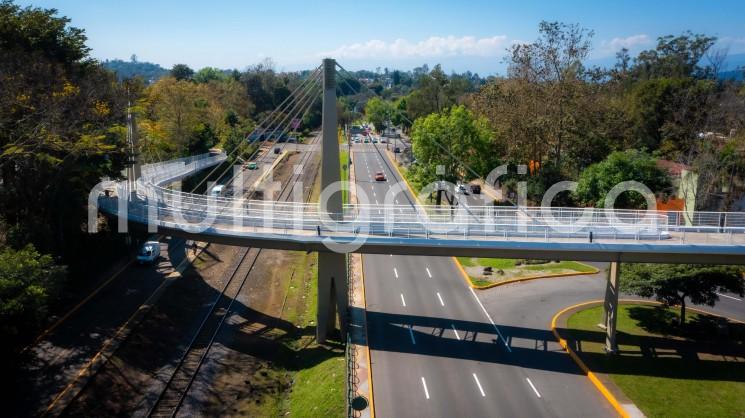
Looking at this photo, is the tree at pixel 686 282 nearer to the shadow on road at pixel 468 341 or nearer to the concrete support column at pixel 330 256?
the shadow on road at pixel 468 341

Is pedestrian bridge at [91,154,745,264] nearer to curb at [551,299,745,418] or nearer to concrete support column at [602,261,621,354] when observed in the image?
concrete support column at [602,261,621,354]

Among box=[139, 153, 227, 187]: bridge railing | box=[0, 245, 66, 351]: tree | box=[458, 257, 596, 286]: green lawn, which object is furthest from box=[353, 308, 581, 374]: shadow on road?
box=[139, 153, 227, 187]: bridge railing

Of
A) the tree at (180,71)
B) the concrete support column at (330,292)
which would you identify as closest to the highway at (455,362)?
the concrete support column at (330,292)

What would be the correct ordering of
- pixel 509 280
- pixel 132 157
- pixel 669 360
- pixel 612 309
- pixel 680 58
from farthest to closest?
pixel 680 58 < pixel 132 157 < pixel 509 280 < pixel 612 309 < pixel 669 360

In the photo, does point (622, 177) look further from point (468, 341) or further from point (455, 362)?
point (455, 362)

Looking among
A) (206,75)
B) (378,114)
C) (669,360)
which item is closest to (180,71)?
(206,75)

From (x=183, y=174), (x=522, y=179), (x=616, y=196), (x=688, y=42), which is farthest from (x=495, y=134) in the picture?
(x=688, y=42)

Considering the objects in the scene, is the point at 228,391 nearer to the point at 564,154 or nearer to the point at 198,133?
the point at 564,154
